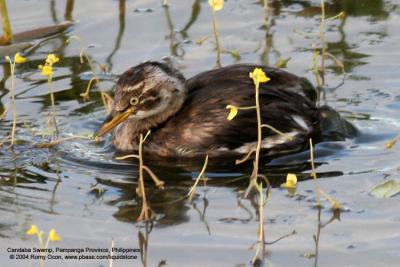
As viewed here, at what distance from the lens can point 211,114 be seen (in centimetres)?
910

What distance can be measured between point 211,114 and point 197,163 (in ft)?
1.31

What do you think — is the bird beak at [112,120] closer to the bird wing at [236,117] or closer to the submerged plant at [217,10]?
the bird wing at [236,117]

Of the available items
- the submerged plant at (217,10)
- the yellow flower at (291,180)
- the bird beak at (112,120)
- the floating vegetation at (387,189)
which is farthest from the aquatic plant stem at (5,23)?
the floating vegetation at (387,189)

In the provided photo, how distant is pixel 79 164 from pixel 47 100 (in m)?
1.39

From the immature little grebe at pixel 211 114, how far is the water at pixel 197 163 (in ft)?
0.60

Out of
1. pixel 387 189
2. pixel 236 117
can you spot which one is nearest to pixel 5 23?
pixel 236 117

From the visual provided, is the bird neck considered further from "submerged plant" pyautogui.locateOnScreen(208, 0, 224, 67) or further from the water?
"submerged plant" pyautogui.locateOnScreen(208, 0, 224, 67)

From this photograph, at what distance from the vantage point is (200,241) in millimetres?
7297

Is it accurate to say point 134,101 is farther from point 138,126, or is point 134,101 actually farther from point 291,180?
point 291,180

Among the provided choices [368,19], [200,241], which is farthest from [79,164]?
[368,19]

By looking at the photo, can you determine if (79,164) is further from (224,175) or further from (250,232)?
(250,232)

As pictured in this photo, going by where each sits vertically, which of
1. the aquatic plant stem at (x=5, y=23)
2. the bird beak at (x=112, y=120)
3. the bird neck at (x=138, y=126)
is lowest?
the bird neck at (x=138, y=126)

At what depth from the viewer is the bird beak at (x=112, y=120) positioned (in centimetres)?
922

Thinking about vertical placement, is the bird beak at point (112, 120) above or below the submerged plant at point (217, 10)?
below
